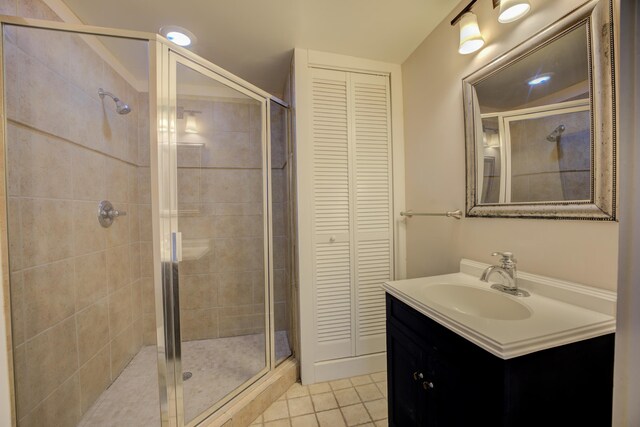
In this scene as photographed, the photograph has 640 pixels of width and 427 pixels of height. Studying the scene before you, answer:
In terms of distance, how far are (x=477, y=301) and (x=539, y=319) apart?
0.33 metres

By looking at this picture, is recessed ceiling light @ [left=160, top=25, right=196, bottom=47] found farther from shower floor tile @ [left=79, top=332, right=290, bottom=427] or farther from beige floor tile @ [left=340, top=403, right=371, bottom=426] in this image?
beige floor tile @ [left=340, top=403, right=371, bottom=426]

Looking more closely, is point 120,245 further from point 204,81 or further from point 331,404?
point 331,404

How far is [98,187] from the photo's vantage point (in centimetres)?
151

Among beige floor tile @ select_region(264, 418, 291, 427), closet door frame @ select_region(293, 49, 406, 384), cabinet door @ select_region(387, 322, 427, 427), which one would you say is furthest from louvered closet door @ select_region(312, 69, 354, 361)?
cabinet door @ select_region(387, 322, 427, 427)

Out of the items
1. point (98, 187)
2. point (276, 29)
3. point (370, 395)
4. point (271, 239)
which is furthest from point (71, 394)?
point (276, 29)

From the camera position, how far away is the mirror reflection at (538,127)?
84 centimetres

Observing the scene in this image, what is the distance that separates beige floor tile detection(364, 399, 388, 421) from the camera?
1.41 metres

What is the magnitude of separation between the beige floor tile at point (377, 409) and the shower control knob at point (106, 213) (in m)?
1.93

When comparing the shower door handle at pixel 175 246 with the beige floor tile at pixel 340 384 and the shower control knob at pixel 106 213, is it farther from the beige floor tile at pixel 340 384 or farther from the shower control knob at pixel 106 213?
the beige floor tile at pixel 340 384

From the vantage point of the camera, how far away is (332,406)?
1474mm

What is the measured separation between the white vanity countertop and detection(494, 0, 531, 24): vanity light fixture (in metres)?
1.02

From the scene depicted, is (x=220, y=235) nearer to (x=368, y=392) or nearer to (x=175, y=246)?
(x=175, y=246)

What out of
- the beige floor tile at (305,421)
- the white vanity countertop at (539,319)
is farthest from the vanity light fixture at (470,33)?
the beige floor tile at (305,421)

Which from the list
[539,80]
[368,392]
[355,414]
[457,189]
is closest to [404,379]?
[355,414]
